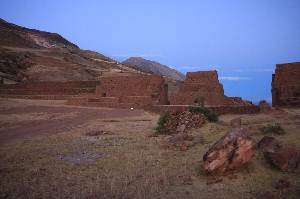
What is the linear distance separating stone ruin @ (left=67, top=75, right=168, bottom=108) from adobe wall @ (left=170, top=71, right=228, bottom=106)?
1.77 metres

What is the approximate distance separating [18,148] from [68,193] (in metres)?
4.39

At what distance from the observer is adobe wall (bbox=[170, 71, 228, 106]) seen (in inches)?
856

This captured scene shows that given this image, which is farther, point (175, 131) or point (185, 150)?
point (175, 131)

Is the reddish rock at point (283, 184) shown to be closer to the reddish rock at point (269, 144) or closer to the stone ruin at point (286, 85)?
the reddish rock at point (269, 144)

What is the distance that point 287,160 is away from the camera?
5641 mm

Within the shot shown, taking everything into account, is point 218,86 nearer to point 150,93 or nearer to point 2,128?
point 150,93

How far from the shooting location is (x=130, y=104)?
2295cm

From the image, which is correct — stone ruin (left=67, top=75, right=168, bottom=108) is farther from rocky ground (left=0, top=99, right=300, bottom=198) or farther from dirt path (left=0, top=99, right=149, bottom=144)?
rocky ground (left=0, top=99, right=300, bottom=198)

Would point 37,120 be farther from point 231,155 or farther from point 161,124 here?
point 231,155

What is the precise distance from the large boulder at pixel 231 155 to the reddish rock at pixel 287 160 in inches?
20.1

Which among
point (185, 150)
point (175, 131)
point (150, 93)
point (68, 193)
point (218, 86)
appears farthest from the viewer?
point (150, 93)

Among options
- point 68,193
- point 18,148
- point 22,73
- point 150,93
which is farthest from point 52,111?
point 22,73

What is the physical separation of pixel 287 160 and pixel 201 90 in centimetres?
1691

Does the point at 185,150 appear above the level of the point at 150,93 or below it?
below
